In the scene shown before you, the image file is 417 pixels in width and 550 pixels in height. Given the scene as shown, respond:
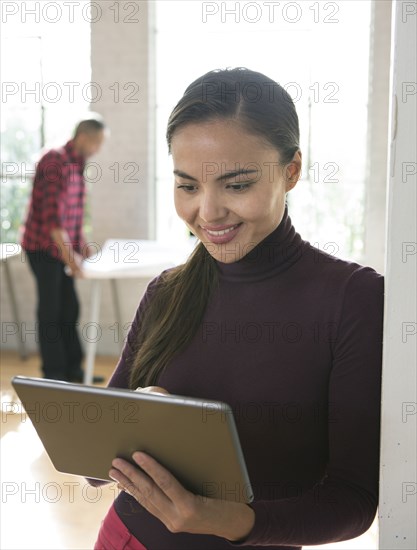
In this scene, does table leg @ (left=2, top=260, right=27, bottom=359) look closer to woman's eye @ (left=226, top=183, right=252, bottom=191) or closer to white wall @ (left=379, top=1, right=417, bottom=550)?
woman's eye @ (left=226, top=183, right=252, bottom=191)

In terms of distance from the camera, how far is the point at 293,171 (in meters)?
1.10

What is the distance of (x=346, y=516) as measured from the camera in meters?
0.92

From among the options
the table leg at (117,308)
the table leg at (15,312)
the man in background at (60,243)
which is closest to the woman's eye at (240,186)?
the man in background at (60,243)

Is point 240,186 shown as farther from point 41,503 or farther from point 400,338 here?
point 41,503

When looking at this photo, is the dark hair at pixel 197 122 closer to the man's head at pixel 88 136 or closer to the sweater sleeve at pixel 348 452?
the sweater sleeve at pixel 348 452

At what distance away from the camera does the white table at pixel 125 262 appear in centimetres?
370

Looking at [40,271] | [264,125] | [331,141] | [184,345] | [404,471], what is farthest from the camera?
[331,141]

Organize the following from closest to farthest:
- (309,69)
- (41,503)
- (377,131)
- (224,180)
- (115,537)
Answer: (224,180), (115,537), (41,503), (377,131), (309,69)

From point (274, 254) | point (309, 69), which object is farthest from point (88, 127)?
point (274, 254)

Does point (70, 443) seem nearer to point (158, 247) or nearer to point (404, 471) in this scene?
point (404, 471)

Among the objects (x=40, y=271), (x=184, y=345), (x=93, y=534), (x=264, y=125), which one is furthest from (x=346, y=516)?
(x=40, y=271)

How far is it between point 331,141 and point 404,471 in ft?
12.8

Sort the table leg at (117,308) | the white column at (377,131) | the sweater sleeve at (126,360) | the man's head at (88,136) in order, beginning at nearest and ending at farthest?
1. the sweater sleeve at (126,360)
2. the man's head at (88,136)
3. the white column at (377,131)
4. the table leg at (117,308)

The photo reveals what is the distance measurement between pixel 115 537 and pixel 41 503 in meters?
1.78
